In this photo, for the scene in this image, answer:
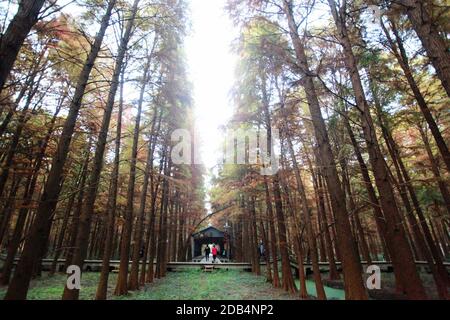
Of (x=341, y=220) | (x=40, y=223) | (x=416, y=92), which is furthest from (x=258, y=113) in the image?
(x=40, y=223)

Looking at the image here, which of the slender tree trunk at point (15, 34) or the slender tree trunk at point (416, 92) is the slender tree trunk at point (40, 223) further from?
the slender tree trunk at point (416, 92)

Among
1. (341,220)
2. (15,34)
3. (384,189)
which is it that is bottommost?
(341,220)

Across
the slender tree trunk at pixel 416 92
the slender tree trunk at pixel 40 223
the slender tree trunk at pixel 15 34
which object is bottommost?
the slender tree trunk at pixel 40 223

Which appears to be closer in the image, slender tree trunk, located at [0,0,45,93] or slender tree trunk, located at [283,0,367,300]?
slender tree trunk, located at [0,0,45,93]

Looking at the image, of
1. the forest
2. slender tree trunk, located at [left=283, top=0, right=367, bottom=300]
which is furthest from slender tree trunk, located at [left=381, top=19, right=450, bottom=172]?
slender tree trunk, located at [left=283, top=0, right=367, bottom=300]

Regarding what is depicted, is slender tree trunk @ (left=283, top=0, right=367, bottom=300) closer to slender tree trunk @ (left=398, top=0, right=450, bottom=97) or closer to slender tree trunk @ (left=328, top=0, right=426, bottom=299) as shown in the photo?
slender tree trunk @ (left=328, top=0, right=426, bottom=299)

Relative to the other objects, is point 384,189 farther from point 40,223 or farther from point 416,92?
point 416,92

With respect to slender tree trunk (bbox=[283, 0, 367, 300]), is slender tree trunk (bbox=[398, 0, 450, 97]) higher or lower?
higher

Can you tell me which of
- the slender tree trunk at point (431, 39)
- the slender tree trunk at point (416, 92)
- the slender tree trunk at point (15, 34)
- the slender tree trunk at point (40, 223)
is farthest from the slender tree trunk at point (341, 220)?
the slender tree trunk at point (416, 92)

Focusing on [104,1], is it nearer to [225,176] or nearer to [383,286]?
[225,176]

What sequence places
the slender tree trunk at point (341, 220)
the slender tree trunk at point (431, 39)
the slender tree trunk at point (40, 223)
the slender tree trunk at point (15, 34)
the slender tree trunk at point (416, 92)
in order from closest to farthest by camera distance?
the slender tree trunk at point (15, 34)
the slender tree trunk at point (431, 39)
the slender tree trunk at point (40, 223)
the slender tree trunk at point (341, 220)
the slender tree trunk at point (416, 92)
